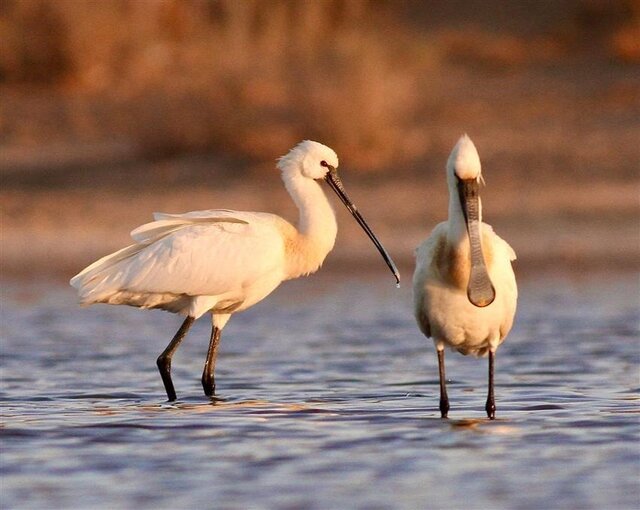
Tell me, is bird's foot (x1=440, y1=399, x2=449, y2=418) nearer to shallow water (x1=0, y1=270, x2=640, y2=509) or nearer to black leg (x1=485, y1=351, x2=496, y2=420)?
shallow water (x1=0, y1=270, x2=640, y2=509)

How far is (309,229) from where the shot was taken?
30.0 feet

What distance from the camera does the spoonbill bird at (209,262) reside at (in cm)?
888

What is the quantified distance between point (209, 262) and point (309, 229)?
0.59 meters

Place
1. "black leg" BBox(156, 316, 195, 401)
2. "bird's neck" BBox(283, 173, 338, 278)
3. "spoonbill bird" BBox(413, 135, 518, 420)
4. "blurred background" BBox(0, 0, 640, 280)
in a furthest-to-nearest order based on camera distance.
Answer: "blurred background" BBox(0, 0, 640, 280) < "bird's neck" BBox(283, 173, 338, 278) < "black leg" BBox(156, 316, 195, 401) < "spoonbill bird" BBox(413, 135, 518, 420)

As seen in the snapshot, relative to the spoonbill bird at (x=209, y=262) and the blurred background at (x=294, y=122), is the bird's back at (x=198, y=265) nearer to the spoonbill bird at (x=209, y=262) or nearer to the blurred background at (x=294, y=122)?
the spoonbill bird at (x=209, y=262)

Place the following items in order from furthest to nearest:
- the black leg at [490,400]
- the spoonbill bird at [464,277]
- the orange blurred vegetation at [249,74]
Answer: the orange blurred vegetation at [249,74]
the black leg at [490,400]
the spoonbill bird at [464,277]

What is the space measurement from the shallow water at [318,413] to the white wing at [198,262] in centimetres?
53

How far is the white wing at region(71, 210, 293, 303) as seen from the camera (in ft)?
29.1

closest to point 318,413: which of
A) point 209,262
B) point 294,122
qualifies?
point 209,262

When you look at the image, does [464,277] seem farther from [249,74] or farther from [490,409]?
[249,74]

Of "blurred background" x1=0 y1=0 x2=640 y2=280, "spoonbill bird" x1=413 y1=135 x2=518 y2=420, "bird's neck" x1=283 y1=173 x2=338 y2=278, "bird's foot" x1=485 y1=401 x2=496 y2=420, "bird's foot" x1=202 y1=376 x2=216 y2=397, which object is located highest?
"blurred background" x1=0 y1=0 x2=640 y2=280

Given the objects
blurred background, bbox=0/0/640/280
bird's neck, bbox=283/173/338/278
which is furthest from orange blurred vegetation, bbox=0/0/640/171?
bird's neck, bbox=283/173/338/278

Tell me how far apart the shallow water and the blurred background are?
296cm

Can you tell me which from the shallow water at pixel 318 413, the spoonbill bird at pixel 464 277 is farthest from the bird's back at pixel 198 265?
the spoonbill bird at pixel 464 277
